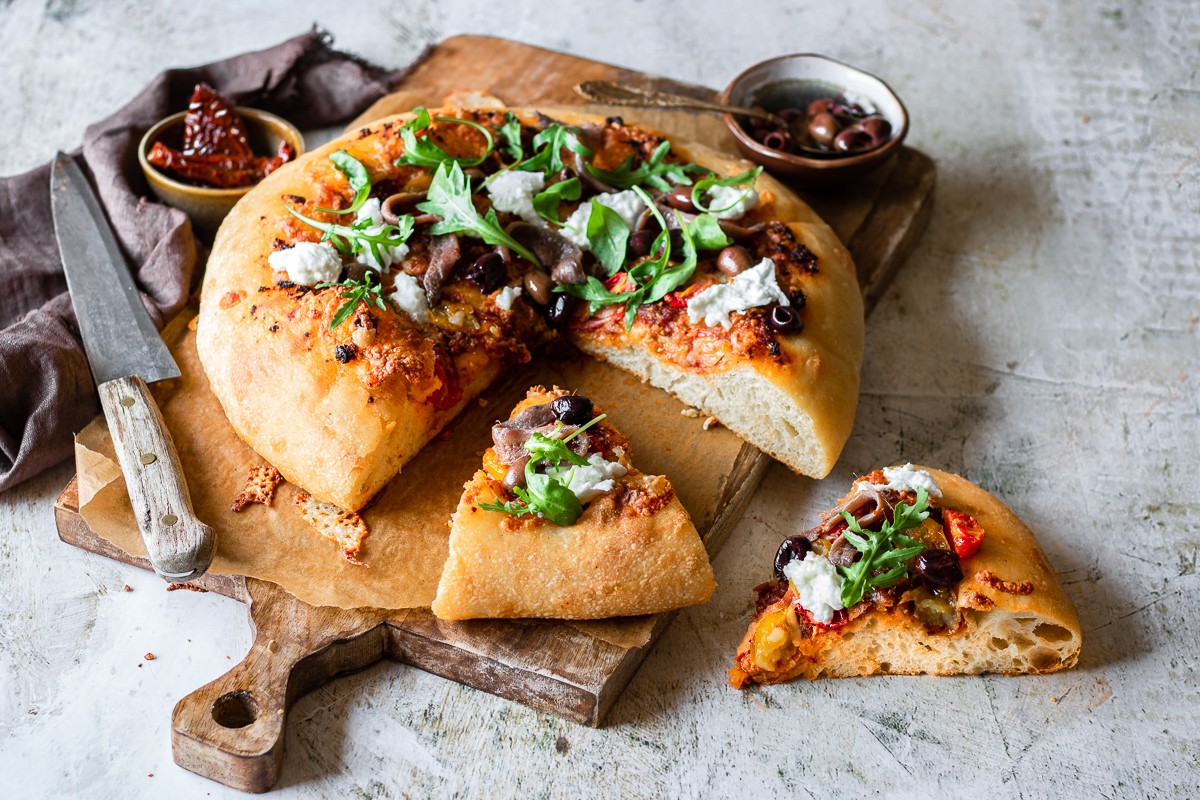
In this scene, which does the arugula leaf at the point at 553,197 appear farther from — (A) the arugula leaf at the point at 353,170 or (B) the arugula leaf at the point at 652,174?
(A) the arugula leaf at the point at 353,170

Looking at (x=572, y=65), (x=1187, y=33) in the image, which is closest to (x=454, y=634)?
(x=572, y=65)

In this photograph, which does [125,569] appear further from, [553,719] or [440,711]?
[553,719]

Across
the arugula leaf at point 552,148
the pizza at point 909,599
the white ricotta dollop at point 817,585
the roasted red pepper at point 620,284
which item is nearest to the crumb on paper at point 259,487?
the roasted red pepper at point 620,284

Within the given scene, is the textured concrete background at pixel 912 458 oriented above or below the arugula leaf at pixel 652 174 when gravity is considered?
below

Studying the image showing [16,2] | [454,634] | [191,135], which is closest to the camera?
[454,634]

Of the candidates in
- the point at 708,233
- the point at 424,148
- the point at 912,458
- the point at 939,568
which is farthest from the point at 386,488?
the point at 912,458

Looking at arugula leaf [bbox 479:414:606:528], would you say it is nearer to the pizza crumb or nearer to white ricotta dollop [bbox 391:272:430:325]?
white ricotta dollop [bbox 391:272:430:325]
